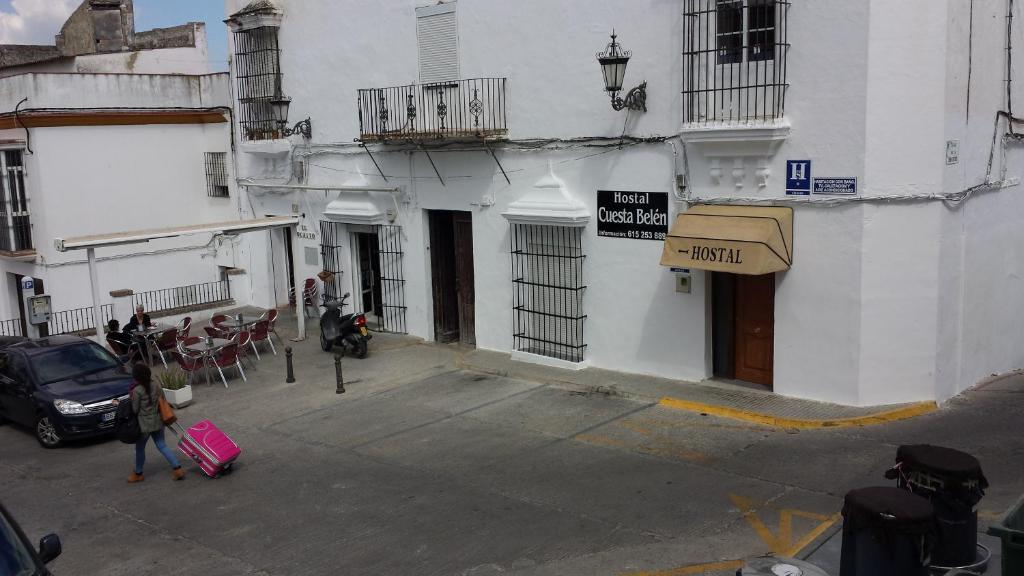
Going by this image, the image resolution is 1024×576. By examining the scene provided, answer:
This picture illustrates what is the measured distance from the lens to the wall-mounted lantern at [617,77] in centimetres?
1286

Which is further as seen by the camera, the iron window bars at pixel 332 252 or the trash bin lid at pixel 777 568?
the iron window bars at pixel 332 252

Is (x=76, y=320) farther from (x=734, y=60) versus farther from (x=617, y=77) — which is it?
(x=734, y=60)

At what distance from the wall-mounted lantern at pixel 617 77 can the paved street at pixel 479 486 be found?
14.1 feet

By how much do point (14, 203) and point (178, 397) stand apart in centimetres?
922

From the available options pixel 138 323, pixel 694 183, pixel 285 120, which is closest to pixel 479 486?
pixel 694 183

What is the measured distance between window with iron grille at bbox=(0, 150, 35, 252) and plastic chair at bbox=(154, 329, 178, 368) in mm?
6012

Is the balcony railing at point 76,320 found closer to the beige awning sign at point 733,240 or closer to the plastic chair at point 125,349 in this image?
the plastic chair at point 125,349

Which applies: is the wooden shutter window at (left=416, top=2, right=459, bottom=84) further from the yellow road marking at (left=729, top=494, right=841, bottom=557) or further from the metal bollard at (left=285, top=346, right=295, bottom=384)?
the yellow road marking at (left=729, top=494, right=841, bottom=557)

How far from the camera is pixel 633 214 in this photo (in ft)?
45.1

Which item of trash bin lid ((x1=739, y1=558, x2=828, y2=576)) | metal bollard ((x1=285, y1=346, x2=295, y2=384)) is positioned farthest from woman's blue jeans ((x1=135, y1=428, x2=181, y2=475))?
trash bin lid ((x1=739, y1=558, x2=828, y2=576))

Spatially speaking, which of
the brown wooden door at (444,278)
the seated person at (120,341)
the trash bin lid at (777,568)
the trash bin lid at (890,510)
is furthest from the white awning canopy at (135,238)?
the trash bin lid at (890,510)

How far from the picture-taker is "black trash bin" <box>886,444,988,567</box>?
720cm

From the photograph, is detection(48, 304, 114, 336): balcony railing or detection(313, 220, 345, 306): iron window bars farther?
detection(48, 304, 114, 336): balcony railing

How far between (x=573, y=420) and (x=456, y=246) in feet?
18.1
